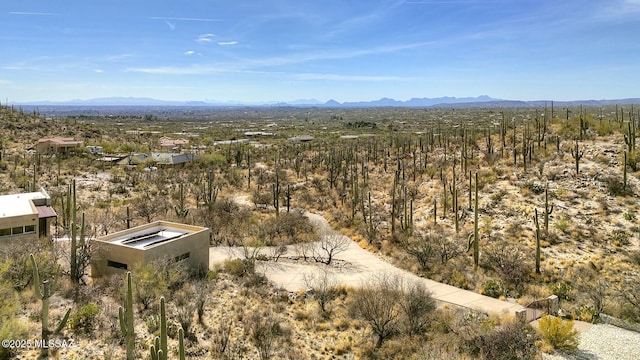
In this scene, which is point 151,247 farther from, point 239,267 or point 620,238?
point 620,238

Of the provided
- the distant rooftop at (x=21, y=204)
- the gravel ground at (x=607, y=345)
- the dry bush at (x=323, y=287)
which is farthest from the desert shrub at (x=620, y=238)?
the distant rooftop at (x=21, y=204)

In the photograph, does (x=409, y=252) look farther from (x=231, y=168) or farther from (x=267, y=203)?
(x=231, y=168)

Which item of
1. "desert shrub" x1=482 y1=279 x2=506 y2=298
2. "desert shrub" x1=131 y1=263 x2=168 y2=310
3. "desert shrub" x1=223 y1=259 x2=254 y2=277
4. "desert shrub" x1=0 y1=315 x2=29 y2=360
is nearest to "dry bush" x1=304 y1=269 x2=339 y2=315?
"desert shrub" x1=223 y1=259 x2=254 y2=277

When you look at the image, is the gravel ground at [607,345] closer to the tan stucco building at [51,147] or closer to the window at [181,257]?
the window at [181,257]

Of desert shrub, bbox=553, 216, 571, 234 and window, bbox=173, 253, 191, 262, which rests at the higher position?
desert shrub, bbox=553, 216, 571, 234

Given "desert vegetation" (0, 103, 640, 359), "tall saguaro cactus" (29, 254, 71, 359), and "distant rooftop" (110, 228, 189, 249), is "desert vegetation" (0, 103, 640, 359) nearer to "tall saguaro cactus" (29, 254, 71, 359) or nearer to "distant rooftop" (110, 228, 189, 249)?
"tall saguaro cactus" (29, 254, 71, 359)

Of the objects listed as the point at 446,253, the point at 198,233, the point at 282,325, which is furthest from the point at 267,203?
the point at 282,325
